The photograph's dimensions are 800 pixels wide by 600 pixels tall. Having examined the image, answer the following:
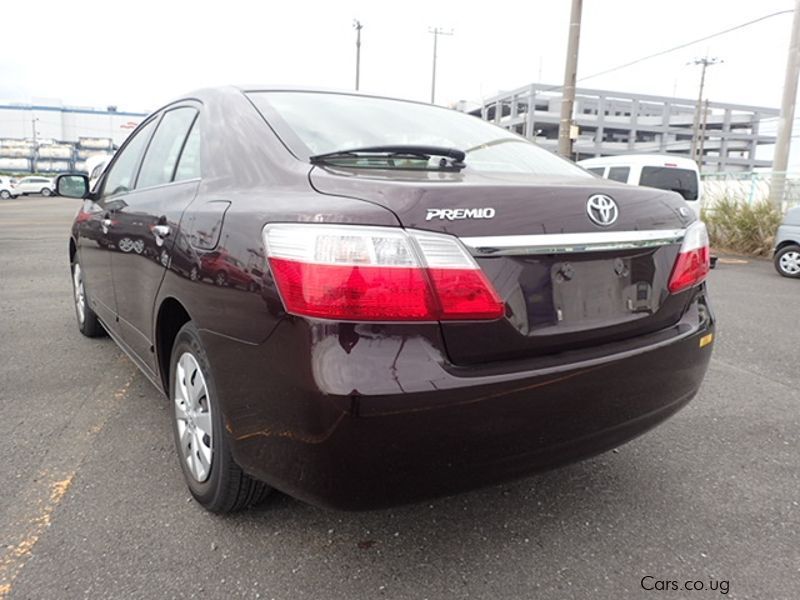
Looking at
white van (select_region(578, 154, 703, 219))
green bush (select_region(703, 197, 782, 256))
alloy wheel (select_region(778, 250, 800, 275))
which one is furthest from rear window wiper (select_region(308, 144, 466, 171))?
green bush (select_region(703, 197, 782, 256))

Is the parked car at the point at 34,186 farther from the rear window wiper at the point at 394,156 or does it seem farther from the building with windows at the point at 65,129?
the rear window wiper at the point at 394,156

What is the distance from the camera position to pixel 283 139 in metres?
2.03

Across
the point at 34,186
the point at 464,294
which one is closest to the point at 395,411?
the point at 464,294

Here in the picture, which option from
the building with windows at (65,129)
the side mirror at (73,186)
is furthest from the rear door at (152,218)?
the building with windows at (65,129)

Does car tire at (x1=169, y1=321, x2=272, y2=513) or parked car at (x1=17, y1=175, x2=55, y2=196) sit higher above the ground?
car tire at (x1=169, y1=321, x2=272, y2=513)

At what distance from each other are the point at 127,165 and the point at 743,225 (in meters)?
11.8

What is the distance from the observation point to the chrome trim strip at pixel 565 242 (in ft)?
5.19

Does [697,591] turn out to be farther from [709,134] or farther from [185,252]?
[709,134]

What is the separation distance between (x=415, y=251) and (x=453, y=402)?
1.29 feet

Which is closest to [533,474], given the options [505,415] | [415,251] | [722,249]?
[505,415]

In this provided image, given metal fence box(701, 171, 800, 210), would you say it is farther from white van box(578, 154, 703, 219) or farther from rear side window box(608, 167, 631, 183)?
rear side window box(608, 167, 631, 183)

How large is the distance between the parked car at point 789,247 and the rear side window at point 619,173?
2.83 metres

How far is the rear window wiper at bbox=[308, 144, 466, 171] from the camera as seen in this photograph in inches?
73.3

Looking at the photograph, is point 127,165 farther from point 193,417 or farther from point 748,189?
point 748,189
